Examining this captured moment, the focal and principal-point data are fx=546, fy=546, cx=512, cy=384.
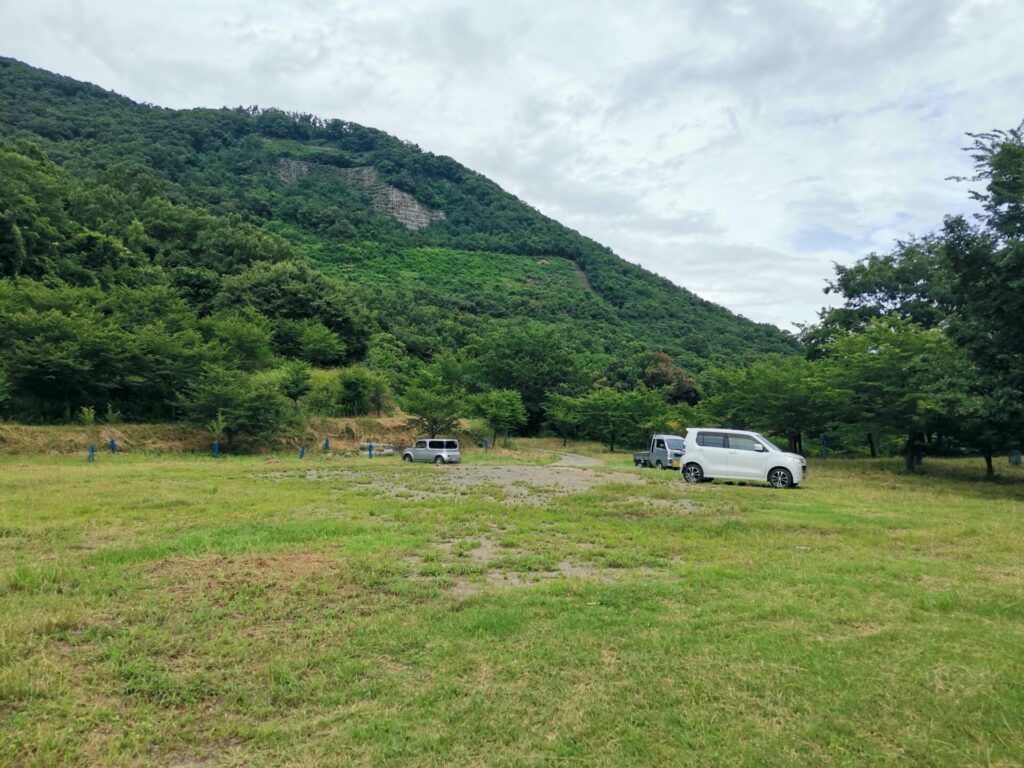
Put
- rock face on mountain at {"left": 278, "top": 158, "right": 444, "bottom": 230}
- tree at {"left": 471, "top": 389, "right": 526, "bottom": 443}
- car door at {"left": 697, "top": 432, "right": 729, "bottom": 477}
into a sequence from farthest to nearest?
rock face on mountain at {"left": 278, "top": 158, "right": 444, "bottom": 230}
tree at {"left": 471, "top": 389, "right": 526, "bottom": 443}
car door at {"left": 697, "top": 432, "right": 729, "bottom": 477}

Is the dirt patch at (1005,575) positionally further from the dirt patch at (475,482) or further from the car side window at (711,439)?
the car side window at (711,439)

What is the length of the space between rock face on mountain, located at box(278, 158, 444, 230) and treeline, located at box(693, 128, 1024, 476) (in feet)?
241

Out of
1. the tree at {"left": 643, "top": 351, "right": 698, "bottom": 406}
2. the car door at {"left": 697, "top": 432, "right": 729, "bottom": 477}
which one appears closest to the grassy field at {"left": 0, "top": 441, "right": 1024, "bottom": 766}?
the car door at {"left": 697, "top": 432, "right": 729, "bottom": 477}

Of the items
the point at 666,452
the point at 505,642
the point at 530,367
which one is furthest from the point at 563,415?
the point at 505,642

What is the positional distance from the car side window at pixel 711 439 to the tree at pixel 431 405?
18572 mm

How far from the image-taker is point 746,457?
15.2 meters

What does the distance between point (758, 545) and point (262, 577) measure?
6295mm

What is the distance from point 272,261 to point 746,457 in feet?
138

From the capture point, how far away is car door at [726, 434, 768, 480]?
49.2 ft

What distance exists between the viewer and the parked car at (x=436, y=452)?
25969 mm

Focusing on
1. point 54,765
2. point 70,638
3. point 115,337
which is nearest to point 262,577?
point 70,638

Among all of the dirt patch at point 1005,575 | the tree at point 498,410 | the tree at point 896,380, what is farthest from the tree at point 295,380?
the dirt patch at point 1005,575

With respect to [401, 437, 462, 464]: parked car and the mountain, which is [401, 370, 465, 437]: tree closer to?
[401, 437, 462, 464]: parked car

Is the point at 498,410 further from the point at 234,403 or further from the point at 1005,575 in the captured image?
the point at 1005,575
